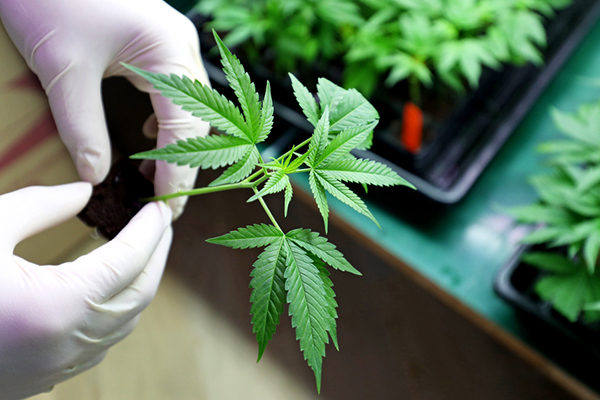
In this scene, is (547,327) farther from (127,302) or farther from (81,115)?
(81,115)

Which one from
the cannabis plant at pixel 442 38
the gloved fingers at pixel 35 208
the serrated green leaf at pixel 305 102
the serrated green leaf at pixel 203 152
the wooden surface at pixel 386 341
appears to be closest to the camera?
the serrated green leaf at pixel 203 152

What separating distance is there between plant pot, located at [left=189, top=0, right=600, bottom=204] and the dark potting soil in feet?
1.58

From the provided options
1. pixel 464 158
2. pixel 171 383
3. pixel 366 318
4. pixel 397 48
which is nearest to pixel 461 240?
pixel 464 158

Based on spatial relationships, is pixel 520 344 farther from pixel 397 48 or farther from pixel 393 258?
pixel 397 48

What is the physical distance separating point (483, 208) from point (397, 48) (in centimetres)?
50

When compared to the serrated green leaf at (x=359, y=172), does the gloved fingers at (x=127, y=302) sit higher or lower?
lower

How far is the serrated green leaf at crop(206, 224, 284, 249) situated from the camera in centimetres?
55

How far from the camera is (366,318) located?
1471 mm

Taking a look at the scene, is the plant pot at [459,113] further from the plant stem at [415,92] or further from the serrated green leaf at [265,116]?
the serrated green leaf at [265,116]

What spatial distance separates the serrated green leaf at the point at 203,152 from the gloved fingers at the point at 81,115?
1.23 ft

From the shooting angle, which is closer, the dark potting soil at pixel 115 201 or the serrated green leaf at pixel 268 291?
the serrated green leaf at pixel 268 291

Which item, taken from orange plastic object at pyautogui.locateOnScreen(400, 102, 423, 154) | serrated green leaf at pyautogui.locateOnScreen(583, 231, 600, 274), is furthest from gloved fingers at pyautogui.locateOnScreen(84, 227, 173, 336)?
serrated green leaf at pyautogui.locateOnScreen(583, 231, 600, 274)

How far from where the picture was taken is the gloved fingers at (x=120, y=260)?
75 cm

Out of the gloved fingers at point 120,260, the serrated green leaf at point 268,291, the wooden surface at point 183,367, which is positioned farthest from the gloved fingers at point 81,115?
the wooden surface at point 183,367
